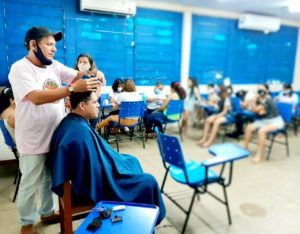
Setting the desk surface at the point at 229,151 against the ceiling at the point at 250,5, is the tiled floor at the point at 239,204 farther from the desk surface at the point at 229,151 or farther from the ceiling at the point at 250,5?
the ceiling at the point at 250,5

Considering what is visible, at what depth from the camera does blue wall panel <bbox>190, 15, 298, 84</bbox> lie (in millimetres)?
4148

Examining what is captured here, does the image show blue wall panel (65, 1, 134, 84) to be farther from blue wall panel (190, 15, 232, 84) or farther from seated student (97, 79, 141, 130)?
blue wall panel (190, 15, 232, 84)

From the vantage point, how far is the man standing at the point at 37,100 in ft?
4.42

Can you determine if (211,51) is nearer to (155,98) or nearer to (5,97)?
(155,98)

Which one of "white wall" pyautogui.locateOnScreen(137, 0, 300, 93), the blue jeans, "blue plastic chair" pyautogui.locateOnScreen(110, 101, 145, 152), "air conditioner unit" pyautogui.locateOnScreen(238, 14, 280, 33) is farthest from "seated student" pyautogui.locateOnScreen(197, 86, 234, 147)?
the blue jeans

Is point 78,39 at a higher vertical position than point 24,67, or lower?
higher

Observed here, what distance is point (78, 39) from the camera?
4.28ft

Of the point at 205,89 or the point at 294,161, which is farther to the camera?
the point at 205,89

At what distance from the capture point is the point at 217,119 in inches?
A: 139

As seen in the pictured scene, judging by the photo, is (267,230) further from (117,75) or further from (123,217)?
(117,75)

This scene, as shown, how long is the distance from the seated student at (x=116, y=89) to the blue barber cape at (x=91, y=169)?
0.24m

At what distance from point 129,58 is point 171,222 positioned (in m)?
1.38

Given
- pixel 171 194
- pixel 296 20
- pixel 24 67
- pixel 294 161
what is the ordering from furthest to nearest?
pixel 296 20 < pixel 294 161 < pixel 171 194 < pixel 24 67

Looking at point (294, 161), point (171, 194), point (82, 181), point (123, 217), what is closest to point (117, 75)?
point (82, 181)
